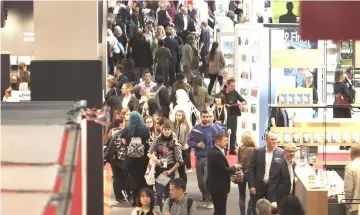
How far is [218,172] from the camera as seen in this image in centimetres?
988

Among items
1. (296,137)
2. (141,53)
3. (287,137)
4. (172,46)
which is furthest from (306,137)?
(172,46)

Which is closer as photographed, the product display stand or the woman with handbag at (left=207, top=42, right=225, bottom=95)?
the product display stand

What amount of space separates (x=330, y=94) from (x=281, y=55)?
833cm

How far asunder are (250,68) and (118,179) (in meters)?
4.42

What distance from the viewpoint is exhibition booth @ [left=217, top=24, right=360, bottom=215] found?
31.9ft

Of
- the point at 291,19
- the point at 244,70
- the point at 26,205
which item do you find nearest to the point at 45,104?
the point at 26,205

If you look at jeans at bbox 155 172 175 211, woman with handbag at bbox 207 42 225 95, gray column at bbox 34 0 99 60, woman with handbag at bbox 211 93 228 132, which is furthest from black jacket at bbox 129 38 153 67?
gray column at bbox 34 0 99 60

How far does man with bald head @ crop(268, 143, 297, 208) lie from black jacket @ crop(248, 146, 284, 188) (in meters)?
0.12

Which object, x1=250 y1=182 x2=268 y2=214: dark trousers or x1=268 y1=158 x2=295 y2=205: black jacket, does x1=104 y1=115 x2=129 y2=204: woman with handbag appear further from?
x1=268 y1=158 x2=295 y2=205: black jacket

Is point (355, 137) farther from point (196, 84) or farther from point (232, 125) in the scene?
point (196, 84)

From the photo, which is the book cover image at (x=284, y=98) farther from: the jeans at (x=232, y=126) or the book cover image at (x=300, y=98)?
the jeans at (x=232, y=126)

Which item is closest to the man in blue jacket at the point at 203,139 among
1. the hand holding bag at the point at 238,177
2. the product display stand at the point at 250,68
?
the hand holding bag at the point at 238,177

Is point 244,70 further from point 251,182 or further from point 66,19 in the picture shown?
point 66,19

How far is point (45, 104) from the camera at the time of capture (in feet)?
13.6
